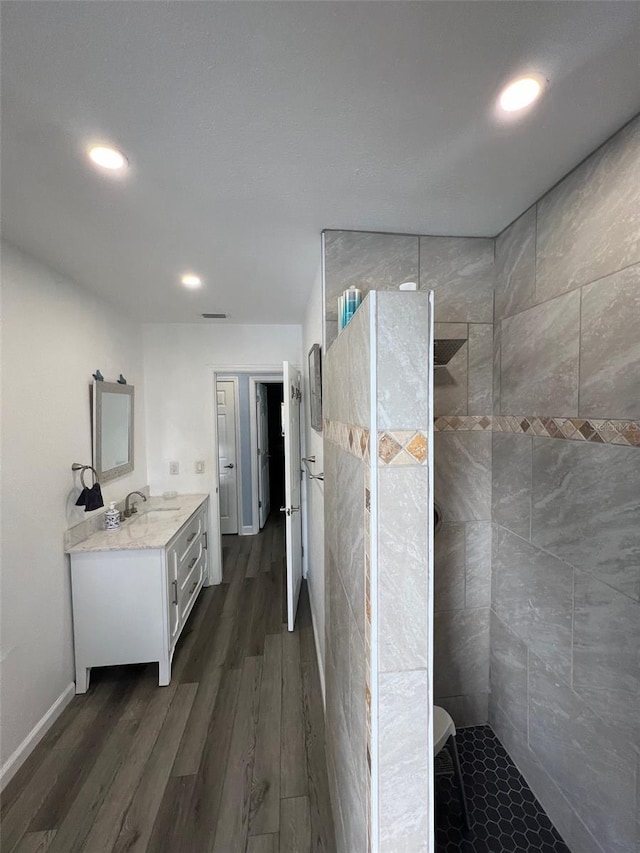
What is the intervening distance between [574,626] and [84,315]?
2947mm

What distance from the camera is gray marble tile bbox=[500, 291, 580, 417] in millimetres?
1190

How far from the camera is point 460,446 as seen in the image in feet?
5.32

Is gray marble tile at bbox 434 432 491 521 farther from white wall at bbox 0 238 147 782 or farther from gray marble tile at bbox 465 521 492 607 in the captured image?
white wall at bbox 0 238 147 782

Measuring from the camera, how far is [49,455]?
5.99 ft

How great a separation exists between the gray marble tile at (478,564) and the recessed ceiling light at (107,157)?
1928 millimetres

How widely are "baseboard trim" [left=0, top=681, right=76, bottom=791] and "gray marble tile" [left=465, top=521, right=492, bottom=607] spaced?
218cm

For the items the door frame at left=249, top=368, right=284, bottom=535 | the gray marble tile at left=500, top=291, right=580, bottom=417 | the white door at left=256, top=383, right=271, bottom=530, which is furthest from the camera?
the white door at left=256, top=383, right=271, bottom=530

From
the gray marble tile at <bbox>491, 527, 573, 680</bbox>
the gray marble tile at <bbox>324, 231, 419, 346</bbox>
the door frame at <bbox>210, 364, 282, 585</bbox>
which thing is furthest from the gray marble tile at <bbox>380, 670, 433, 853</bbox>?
the door frame at <bbox>210, 364, 282, 585</bbox>

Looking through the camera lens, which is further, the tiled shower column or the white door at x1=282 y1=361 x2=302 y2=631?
the white door at x1=282 y1=361 x2=302 y2=631

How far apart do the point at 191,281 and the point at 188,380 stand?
1.18 metres

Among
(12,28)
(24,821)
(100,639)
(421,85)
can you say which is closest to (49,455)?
(100,639)

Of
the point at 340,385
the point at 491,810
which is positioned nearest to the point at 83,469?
the point at 340,385

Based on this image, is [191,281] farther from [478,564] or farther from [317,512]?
[478,564]

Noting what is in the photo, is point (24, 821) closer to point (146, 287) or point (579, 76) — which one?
point (146, 287)
